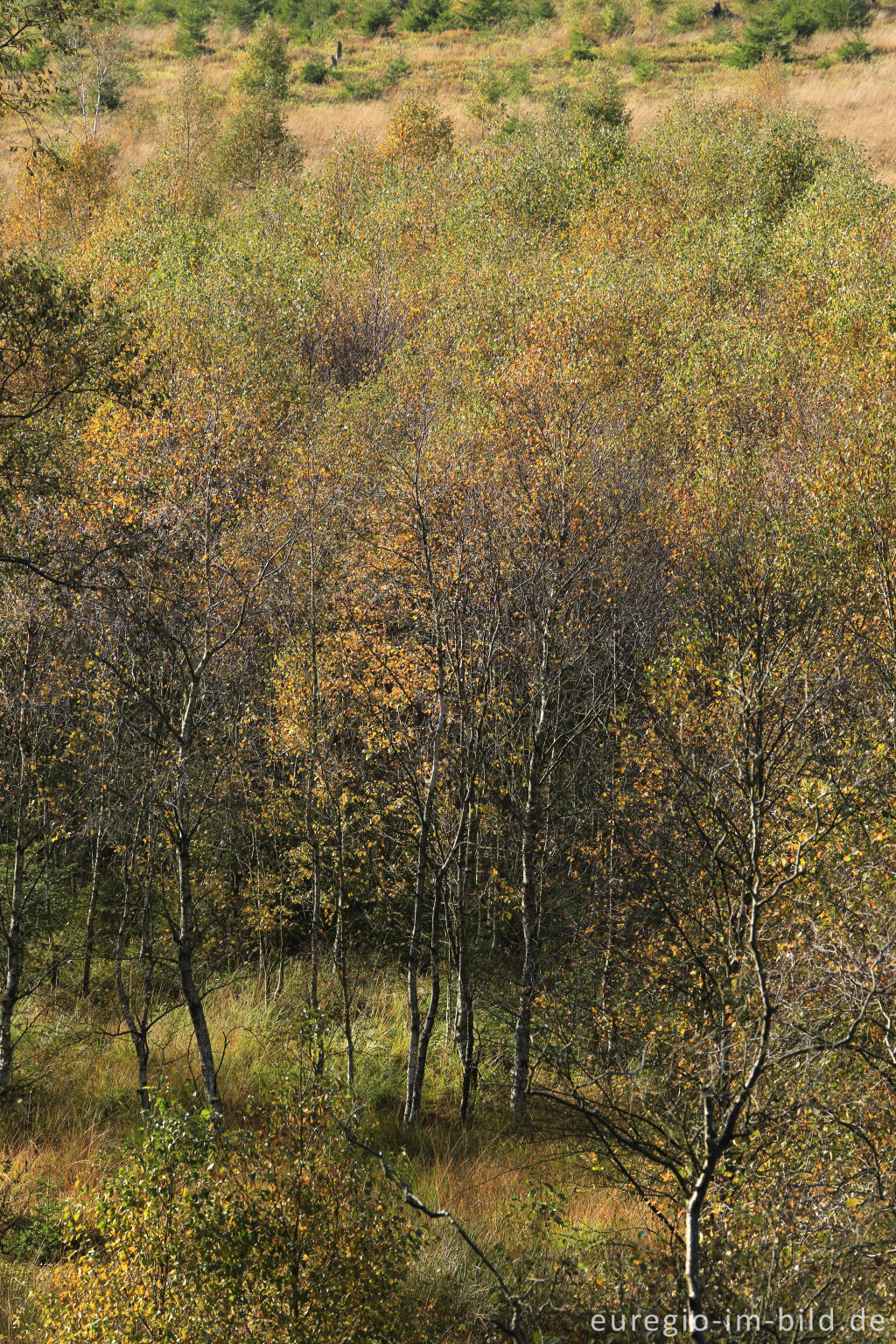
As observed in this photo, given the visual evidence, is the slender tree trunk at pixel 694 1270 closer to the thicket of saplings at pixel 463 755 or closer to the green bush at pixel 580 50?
the thicket of saplings at pixel 463 755

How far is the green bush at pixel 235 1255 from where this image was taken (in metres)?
7.75

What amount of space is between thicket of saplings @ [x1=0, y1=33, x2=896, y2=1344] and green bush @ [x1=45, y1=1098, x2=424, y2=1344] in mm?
40

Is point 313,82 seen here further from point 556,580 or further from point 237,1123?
point 237,1123

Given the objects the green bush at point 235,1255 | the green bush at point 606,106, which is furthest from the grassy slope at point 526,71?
the green bush at point 235,1255

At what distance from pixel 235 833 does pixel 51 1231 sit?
39.7 feet

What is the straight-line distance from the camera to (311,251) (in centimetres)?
4700

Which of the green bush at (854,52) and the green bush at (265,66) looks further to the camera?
the green bush at (854,52)

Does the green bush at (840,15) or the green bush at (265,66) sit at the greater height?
the green bush at (840,15)

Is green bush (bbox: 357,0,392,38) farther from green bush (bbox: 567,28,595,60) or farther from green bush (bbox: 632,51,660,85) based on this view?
green bush (bbox: 632,51,660,85)

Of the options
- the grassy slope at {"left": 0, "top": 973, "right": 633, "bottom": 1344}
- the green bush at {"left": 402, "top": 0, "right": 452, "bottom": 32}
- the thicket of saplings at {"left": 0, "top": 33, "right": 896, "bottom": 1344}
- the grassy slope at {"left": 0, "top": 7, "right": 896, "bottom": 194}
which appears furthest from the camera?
the green bush at {"left": 402, "top": 0, "right": 452, "bottom": 32}

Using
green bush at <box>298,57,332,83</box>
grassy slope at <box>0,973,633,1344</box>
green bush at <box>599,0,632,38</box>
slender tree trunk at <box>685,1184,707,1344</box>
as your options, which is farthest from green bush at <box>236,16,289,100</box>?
slender tree trunk at <box>685,1184,707,1344</box>

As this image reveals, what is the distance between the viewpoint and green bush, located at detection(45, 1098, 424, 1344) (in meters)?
7.75

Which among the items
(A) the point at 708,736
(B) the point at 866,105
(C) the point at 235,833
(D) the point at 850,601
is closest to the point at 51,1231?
(C) the point at 235,833

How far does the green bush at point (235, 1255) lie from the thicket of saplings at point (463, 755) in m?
0.04
